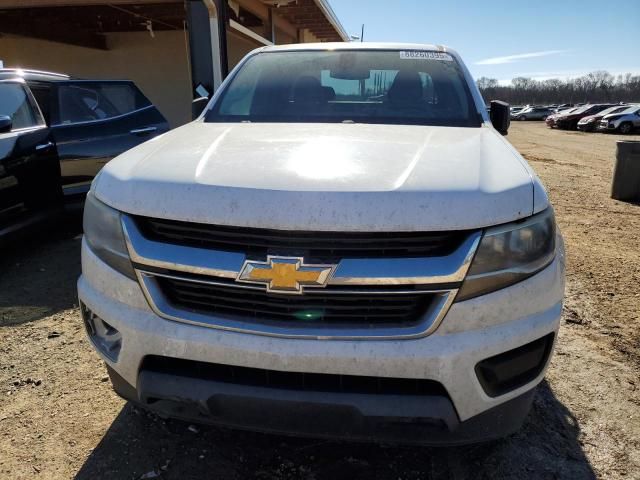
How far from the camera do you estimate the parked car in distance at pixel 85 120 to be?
4.80m

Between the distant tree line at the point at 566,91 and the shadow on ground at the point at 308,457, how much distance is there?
7741cm

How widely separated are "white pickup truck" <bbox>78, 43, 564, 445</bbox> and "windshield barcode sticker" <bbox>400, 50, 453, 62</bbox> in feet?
5.21

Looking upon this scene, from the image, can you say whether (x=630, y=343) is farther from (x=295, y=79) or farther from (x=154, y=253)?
(x=154, y=253)

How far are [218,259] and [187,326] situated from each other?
259 millimetres

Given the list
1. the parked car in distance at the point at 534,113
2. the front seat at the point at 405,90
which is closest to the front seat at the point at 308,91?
the front seat at the point at 405,90

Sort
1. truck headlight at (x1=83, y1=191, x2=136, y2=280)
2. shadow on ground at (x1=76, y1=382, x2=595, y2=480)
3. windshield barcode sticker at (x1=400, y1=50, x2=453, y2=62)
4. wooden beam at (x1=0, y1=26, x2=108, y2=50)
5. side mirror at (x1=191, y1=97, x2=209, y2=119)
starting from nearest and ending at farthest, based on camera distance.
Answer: truck headlight at (x1=83, y1=191, x2=136, y2=280) < shadow on ground at (x1=76, y1=382, x2=595, y2=480) < windshield barcode sticker at (x1=400, y1=50, x2=453, y2=62) < side mirror at (x1=191, y1=97, x2=209, y2=119) < wooden beam at (x1=0, y1=26, x2=108, y2=50)

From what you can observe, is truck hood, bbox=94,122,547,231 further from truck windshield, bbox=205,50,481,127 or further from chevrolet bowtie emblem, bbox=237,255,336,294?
truck windshield, bbox=205,50,481,127

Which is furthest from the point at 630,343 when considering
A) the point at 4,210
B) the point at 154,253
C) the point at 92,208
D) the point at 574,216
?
the point at 4,210

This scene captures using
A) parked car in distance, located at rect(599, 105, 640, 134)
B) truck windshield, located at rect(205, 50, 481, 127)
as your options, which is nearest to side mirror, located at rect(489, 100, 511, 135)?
truck windshield, located at rect(205, 50, 481, 127)

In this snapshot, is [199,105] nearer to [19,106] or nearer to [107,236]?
[107,236]

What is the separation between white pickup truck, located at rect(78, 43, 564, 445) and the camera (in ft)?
5.26

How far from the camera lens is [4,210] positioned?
401 centimetres

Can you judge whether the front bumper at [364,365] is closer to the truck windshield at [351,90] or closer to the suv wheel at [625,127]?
the truck windshield at [351,90]

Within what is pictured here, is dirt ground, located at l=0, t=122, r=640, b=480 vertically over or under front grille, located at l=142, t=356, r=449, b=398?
under
